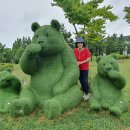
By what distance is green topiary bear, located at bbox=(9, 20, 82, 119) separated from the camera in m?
6.10

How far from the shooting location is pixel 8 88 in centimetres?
691

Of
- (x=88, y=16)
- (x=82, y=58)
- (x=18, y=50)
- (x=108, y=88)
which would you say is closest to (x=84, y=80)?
(x=82, y=58)

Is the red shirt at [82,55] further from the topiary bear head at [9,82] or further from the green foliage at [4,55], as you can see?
the green foliage at [4,55]

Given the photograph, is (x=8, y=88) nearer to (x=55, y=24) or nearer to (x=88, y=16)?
(x=55, y=24)

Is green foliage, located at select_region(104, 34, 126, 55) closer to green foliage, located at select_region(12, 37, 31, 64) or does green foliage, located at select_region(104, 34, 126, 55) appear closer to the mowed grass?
green foliage, located at select_region(12, 37, 31, 64)

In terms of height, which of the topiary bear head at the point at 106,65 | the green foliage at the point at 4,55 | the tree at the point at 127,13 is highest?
the tree at the point at 127,13

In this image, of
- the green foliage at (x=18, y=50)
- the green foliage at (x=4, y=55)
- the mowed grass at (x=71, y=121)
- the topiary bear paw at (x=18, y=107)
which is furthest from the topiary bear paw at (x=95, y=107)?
the green foliage at (x=4, y=55)

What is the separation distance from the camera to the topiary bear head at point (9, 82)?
6.76 meters

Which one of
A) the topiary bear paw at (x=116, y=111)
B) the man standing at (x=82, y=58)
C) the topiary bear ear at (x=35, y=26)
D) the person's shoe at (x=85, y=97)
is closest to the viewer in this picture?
the topiary bear paw at (x=116, y=111)

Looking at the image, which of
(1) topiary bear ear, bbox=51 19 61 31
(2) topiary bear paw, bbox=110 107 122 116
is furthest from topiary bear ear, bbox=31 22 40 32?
(2) topiary bear paw, bbox=110 107 122 116

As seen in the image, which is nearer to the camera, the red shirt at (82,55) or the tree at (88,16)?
the red shirt at (82,55)

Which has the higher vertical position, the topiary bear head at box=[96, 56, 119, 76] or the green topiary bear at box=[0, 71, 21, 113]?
the topiary bear head at box=[96, 56, 119, 76]

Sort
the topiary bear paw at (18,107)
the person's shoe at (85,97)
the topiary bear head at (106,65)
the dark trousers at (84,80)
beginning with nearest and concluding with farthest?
the topiary bear paw at (18,107) → the topiary bear head at (106,65) → the dark trousers at (84,80) → the person's shoe at (85,97)

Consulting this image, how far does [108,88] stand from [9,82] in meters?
2.15
